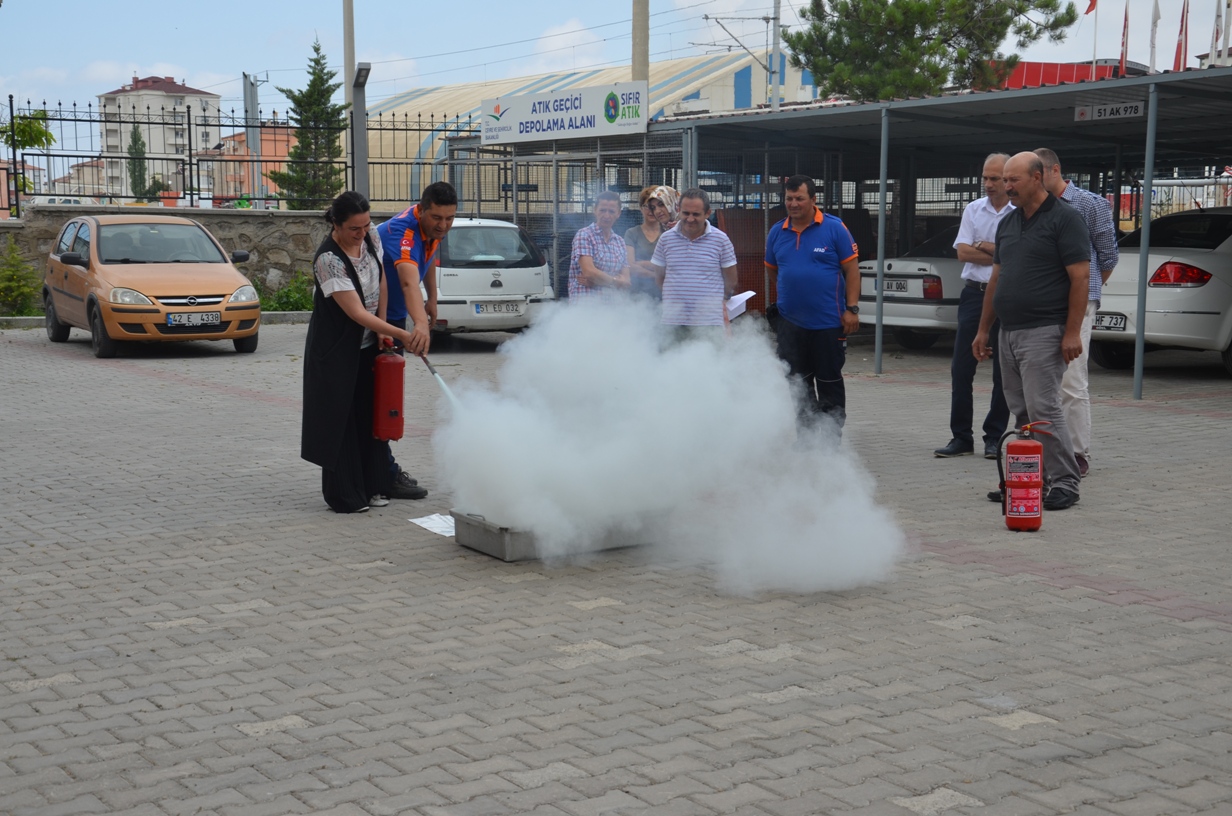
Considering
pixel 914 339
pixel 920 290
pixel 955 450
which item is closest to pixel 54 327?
pixel 920 290

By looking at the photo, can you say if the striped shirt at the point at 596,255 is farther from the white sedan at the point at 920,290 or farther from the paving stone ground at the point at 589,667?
the white sedan at the point at 920,290

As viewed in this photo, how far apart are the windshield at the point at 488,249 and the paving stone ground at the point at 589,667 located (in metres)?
8.24

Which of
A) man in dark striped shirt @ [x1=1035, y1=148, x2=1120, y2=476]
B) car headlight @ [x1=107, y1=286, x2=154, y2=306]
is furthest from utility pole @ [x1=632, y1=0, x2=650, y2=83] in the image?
man in dark striped shirt @ [x1=1035, y1=148, x2=1120, y2=476]

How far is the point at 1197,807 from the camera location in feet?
11.1

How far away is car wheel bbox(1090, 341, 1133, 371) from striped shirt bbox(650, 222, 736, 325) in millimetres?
8309

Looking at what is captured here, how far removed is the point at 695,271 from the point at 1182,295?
7.12 m

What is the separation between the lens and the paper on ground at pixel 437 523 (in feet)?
22.2

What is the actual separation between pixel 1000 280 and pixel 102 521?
5.16m

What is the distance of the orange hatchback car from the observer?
15.6 metres

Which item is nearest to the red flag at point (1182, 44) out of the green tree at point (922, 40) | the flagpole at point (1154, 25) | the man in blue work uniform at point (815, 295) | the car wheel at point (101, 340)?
the flagpole at point (1154, 25)

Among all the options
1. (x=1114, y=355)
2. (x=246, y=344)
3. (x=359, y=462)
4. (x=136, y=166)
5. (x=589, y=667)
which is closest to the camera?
(x=589, y=667)

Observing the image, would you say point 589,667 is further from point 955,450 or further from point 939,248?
point 939,248

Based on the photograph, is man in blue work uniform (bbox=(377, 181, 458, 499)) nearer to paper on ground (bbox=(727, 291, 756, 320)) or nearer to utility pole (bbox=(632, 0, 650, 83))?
paper on ground (bbox=(727, 291, 756, 320))

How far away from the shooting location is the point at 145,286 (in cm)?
1573
